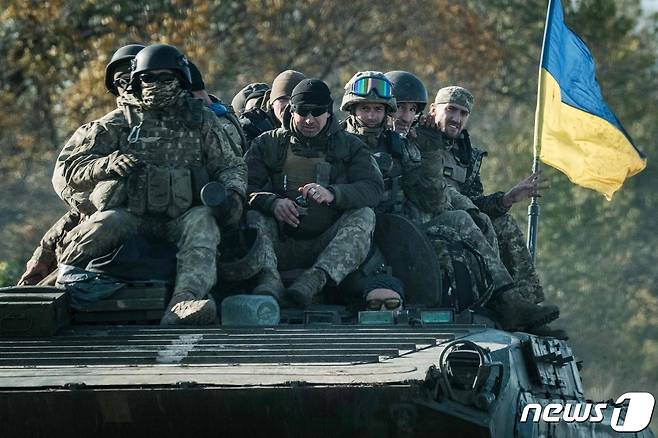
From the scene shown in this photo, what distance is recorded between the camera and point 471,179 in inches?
626

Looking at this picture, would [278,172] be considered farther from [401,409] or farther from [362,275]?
[401,409]

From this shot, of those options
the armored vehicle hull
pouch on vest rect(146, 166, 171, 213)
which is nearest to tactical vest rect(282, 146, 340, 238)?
pouch on vest rect(146, 166, 171, 213)

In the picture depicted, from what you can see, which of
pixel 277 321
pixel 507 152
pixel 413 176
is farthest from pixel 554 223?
pixel 277 321

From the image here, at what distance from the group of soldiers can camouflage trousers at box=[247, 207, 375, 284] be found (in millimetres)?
10

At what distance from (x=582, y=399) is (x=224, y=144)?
2915 mm

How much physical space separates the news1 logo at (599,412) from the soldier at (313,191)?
1963 mm

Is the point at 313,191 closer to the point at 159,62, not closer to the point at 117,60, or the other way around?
the point at 159,62

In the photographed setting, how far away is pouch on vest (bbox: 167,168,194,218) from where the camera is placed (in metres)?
12.5

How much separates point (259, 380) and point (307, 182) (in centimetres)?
388

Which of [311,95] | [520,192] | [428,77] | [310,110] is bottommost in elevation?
[520,192]

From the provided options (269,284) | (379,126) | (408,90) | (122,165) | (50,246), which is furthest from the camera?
(408,90)

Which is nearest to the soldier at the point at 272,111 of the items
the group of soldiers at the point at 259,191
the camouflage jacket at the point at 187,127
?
the group of soldiers at the point at 259,191

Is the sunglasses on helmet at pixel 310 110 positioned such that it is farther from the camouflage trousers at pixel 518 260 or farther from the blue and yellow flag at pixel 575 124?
the blue and yellow flag at pixel 575 124

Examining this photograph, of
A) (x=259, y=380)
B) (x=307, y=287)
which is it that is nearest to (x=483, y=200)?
(x=307, y=287)
